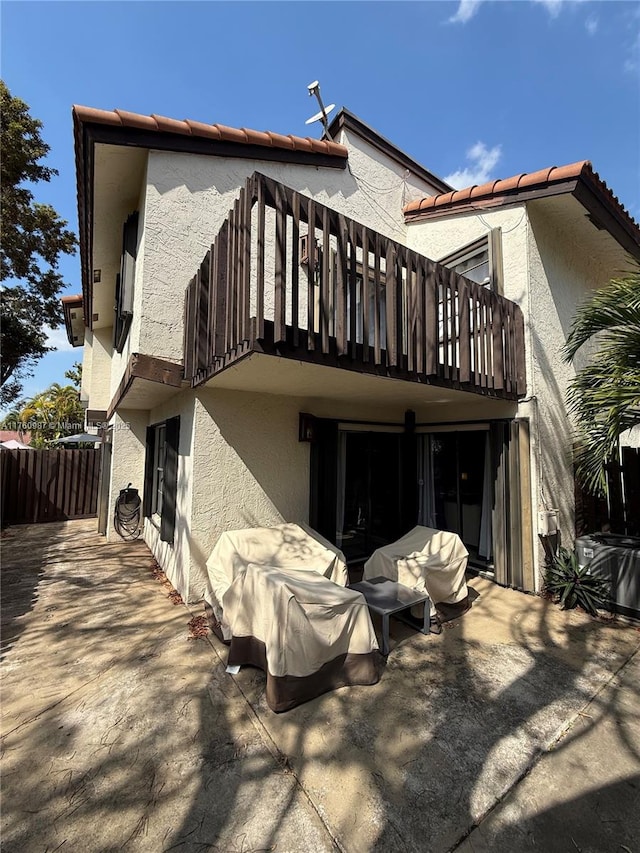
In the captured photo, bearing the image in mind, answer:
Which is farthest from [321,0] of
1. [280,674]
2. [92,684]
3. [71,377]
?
[71,377]

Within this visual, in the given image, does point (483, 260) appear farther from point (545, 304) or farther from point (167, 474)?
point (167, 474)

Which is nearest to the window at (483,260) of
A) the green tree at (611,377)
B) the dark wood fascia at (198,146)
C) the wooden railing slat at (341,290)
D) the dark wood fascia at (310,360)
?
the green tree at (611,377)

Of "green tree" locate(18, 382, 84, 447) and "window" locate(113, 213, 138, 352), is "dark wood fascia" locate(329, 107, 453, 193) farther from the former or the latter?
"green tree" locate(18, 382, 84, 447)

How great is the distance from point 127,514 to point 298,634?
20.7 feet

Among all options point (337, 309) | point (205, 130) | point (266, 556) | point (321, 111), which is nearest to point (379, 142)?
point (321, 111)

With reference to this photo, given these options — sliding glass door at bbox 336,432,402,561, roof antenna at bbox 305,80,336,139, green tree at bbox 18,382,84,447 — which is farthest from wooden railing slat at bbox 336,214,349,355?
green tree at bbox 18,382,84,447

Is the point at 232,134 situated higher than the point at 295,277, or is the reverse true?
the point at 232,134

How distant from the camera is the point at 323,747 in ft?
8.41

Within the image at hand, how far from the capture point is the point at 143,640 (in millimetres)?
3928

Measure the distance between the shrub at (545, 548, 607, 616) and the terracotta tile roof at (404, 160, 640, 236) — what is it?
214 inches

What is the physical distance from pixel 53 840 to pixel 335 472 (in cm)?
458

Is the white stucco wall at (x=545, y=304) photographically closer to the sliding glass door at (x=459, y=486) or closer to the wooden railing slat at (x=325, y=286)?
the sliding glass door at (x=459, y=486)

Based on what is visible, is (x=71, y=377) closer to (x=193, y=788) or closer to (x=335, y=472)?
(x=335, y=472)

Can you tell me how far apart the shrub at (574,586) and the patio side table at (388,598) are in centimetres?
222
